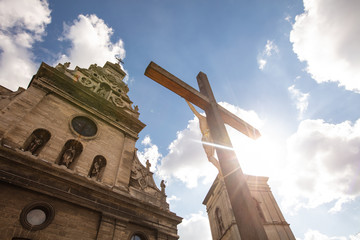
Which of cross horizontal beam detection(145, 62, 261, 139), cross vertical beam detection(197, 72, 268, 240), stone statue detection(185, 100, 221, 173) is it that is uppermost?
cross horizontal beam detection(145, 62, 261, 139)

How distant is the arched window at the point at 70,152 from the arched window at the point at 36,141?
3.01 ft

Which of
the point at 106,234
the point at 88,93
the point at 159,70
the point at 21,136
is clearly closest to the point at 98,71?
the point at 88,93

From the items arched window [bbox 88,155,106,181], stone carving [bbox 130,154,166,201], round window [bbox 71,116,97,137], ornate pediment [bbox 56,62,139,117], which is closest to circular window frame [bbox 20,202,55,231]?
arched window [bbox 88,155,106,181]

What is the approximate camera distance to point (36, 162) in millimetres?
7500

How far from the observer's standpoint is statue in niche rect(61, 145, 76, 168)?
30.2ft

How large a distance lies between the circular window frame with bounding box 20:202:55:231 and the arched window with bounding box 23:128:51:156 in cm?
251

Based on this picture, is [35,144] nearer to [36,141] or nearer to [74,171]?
[36,141]

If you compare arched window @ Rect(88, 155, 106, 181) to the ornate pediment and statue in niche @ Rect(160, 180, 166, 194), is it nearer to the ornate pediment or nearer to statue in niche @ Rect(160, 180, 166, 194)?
statue in niche @ Rect(160, 180, 166, 194)

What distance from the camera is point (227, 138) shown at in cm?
335

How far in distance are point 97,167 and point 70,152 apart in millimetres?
1527

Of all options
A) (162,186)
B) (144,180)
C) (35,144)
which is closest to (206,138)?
(35,144)

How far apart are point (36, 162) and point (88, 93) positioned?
6.80 m

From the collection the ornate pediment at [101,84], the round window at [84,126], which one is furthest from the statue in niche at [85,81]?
the round window at [84,126]

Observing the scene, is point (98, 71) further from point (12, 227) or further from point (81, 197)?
point (12, 227)
